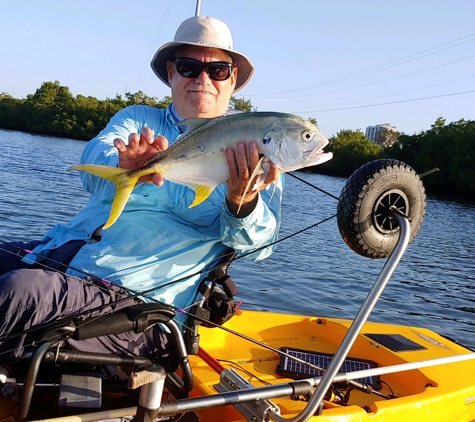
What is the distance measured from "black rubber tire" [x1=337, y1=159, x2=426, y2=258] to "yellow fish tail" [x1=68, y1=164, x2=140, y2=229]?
3.97ft

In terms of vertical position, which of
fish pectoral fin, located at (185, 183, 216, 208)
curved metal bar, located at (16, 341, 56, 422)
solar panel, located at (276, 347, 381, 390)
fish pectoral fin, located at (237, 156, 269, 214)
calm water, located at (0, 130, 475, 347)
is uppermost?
fish pectoral fin, located at (237, 156, 269, 214)

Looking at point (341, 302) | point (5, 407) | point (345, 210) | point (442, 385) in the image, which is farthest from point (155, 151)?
point (341, 302)

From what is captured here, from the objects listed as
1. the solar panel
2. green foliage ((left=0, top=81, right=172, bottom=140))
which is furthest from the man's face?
green foliage ((left=0, top=81, right=172, bottom=140))

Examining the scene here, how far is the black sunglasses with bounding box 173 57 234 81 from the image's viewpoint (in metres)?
3.55

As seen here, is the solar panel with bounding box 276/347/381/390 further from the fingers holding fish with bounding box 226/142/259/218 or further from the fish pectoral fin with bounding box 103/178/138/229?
the fish pectoral fin with bounding box 103/178/138/229

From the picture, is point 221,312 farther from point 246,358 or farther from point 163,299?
point 246,358

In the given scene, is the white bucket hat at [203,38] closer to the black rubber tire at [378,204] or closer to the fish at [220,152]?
the fish at [220,152]

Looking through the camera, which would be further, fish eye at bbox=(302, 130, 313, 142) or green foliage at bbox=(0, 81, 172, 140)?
green foliage at bbox=(0, 81, 172, 140)

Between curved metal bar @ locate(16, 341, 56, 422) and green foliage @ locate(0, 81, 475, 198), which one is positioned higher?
green foliage @ locate(0, 81, 475, 198)

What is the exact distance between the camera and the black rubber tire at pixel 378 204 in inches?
121

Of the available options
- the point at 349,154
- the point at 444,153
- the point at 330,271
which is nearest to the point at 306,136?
the point at 330,271

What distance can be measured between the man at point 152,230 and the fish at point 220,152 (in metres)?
0.05

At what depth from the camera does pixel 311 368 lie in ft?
14.4

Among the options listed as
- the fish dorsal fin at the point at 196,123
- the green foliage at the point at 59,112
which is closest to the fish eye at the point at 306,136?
the fish dorsal fin at the point at 196,123
